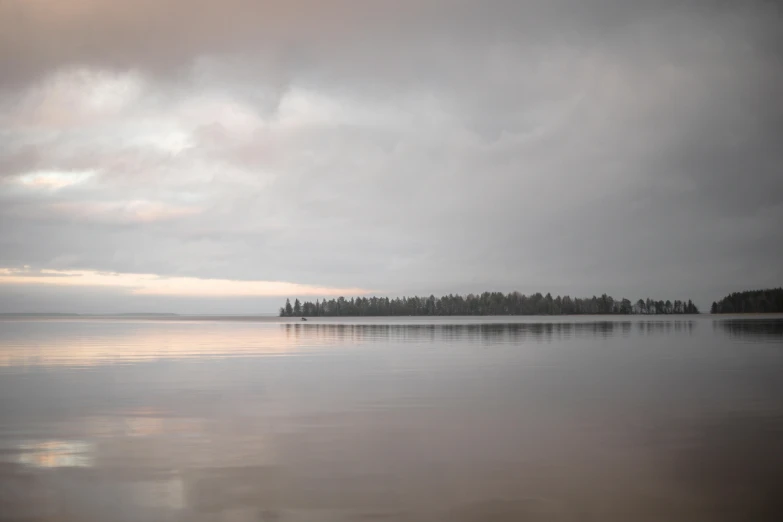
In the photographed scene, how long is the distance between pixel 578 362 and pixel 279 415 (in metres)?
20.6

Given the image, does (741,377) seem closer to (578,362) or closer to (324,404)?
(578,362)

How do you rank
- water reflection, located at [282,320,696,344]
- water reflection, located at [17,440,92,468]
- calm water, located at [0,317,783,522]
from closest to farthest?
calm water, located at [0,317,783,522], water reflection, located at [17,440,92,468], water reflection, located at [282,320,696,344]

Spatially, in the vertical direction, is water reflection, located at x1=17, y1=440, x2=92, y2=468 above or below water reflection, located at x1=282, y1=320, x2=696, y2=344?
above

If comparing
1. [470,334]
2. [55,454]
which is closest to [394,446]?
[55,454]

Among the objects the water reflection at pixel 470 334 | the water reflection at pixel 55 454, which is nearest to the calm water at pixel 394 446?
the water reflection at pixel 55 454

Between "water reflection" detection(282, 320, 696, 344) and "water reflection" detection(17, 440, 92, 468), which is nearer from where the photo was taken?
"water reflection" detection(17, 440, 92, 468)

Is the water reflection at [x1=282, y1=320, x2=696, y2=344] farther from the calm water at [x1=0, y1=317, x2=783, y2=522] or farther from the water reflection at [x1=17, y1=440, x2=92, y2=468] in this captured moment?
the water reflection at [x1=17, y1=440, x2=92, y2=468]

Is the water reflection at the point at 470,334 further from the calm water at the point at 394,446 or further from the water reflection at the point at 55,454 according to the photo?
the water reflection at the point at 55,454

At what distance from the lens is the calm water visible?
9352 mm

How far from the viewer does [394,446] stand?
43.1 feet

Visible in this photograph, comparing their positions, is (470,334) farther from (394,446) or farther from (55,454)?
(55,454)

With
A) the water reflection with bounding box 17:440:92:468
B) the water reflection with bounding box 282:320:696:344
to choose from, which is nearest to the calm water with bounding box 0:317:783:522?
the water reflection with bounding box 17:440:92:468

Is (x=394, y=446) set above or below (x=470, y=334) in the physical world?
above

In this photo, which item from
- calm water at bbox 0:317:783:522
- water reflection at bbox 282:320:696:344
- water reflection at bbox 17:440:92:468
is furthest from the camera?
water reflection at bbox 282:320:696:344
